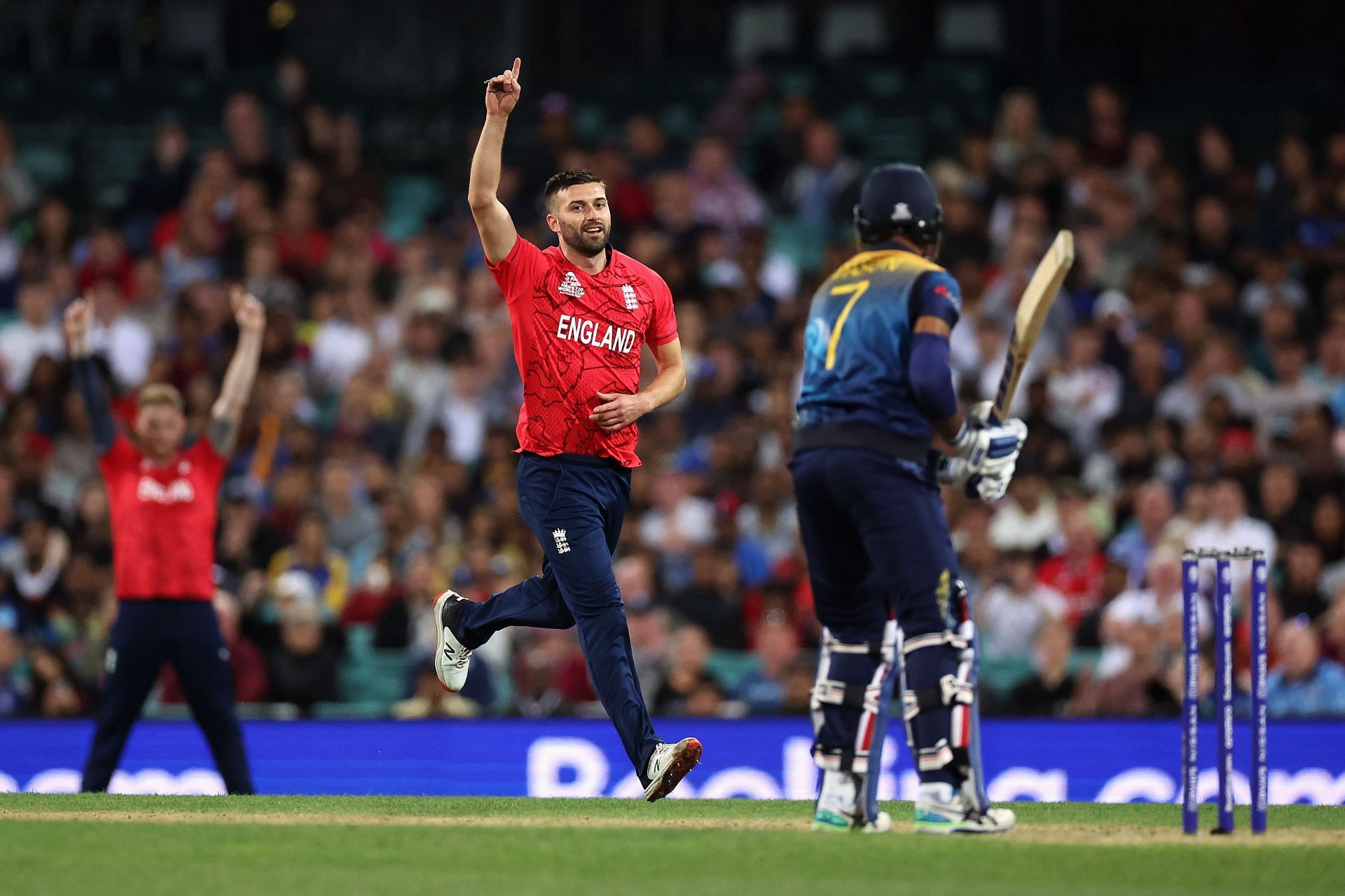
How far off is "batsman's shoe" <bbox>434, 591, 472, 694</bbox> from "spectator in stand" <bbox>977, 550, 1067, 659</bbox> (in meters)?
5.55

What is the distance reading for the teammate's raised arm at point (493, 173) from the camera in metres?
8.35

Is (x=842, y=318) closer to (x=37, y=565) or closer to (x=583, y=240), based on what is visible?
(x=583, y=240)

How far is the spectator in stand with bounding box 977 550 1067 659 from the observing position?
45.6 feet

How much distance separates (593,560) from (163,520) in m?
3.41

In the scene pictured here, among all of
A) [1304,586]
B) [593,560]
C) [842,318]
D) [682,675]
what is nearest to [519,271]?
[593,560]

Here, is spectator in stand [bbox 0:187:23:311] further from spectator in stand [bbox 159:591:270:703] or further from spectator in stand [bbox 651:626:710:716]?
spectator in stand [bbox 651:626:710:716]

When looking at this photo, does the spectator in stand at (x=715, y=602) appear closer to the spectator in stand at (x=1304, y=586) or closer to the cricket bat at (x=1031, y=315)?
the spectator in stand at (x=1304, y=586)

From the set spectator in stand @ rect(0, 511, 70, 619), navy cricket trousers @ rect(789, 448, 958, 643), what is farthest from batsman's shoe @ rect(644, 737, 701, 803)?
spectator in stand @ rect(0, 511, 70, 619)

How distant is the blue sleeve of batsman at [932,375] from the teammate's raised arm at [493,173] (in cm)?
204

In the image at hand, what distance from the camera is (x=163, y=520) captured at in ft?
35.9

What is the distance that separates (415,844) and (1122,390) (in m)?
9.73

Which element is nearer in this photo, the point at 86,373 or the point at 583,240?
the point at 583,240

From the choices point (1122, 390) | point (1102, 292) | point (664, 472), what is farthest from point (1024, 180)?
point (664, 472)

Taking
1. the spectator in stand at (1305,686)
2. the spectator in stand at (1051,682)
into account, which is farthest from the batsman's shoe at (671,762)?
the spectator in stand at (1305,686)
